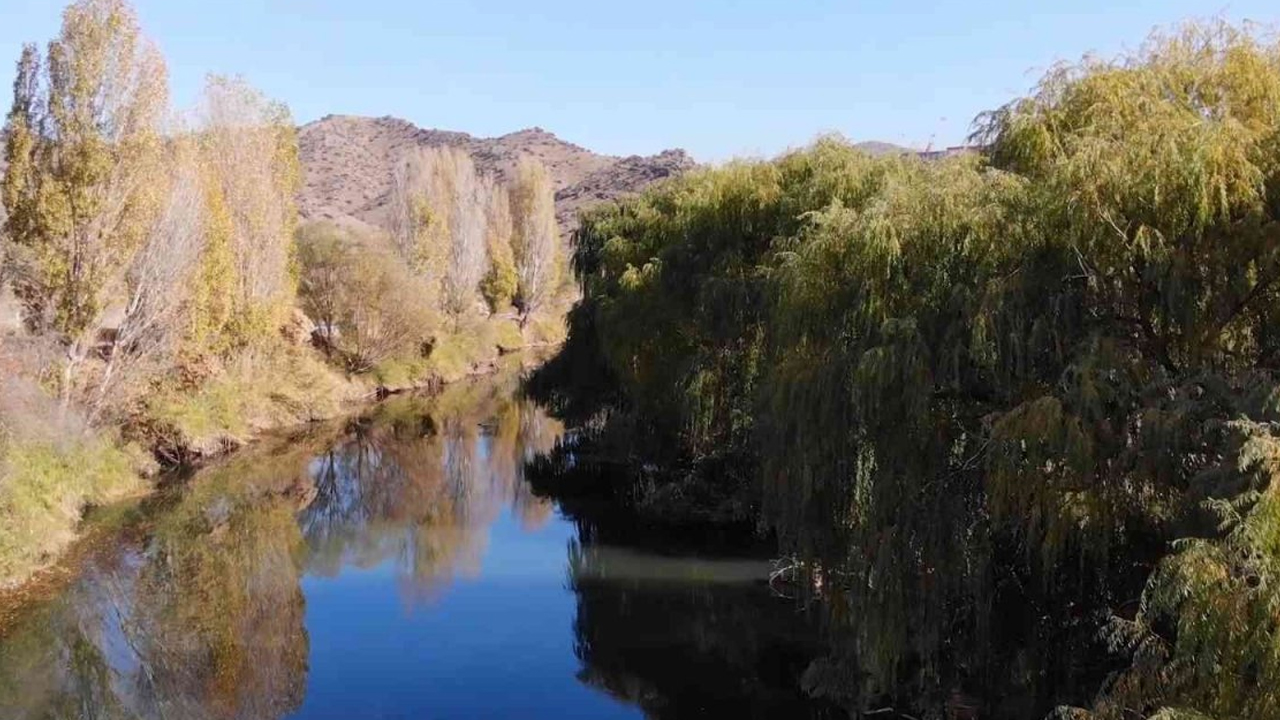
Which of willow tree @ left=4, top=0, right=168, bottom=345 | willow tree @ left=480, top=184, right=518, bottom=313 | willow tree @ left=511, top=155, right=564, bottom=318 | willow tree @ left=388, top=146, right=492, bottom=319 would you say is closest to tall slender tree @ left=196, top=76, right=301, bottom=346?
willow tree @ left=4, top=0, right=168, bottom=345

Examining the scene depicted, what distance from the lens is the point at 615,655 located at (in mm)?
13312

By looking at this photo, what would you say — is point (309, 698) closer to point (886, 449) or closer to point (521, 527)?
point (886, 449)

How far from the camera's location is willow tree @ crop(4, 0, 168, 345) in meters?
18.7

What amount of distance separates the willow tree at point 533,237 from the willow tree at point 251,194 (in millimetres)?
23997

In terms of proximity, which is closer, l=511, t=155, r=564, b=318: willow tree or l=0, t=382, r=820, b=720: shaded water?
l=0, t=382, r=820, b=720: shaded water

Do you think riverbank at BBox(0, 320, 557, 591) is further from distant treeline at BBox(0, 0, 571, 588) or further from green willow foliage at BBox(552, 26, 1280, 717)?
green willow foliage at BBox(552, 26, 1280, 717)

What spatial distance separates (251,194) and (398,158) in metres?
98.1

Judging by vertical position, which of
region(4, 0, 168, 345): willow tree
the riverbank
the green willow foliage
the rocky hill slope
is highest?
the rocky hill slope

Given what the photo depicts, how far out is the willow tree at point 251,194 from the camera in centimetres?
2692

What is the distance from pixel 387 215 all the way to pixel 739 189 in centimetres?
3276

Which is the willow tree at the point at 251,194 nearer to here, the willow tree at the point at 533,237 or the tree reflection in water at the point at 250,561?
the tree reflection in water at the point at 250,561

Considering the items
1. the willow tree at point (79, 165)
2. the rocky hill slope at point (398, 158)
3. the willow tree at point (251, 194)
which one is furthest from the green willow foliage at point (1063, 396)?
the rocky hill slope at point (398, 158)

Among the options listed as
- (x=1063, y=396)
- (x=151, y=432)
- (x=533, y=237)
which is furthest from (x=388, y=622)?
(x=533, y=237)

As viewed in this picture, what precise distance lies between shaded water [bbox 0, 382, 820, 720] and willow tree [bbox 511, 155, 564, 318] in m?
32.8
